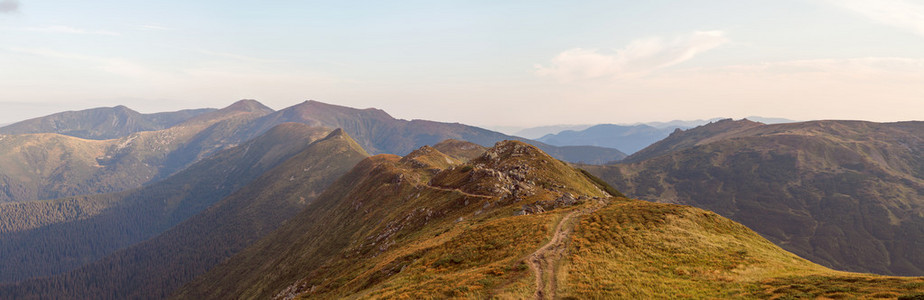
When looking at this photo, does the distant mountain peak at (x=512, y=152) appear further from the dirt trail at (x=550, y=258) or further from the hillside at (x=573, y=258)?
the dirt trail at (x=550, y=258)

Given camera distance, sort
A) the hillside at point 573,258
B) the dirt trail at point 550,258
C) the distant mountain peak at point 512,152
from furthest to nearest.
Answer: the distant mountain peak at point 512,152 < the dirt trail at point 550,258 < the hillside at point 573,258

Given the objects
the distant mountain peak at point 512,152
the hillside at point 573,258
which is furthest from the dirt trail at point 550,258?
the distant mountain peak at point 512,152

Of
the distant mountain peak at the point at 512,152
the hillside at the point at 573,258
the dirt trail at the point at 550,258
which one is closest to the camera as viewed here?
the hillside at the point at 573,258

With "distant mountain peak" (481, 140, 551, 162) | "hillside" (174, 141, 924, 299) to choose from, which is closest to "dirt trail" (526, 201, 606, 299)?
"hillside" (174, 141, 924, 299)

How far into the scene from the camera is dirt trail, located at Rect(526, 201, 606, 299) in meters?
34.7

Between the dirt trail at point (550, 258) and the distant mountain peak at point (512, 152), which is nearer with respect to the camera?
the dirt trail at point (550, 258)

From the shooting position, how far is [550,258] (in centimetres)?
4247

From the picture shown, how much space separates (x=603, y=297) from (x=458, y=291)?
14.5 m

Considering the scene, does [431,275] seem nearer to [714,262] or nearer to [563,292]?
[563,292]

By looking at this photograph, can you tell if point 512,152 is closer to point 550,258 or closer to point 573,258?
point 550,258

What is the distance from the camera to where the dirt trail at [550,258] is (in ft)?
114

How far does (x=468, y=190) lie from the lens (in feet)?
339

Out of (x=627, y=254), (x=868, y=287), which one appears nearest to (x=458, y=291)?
(x=627, y=254)

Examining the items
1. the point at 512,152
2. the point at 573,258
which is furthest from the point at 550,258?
the point at 512,152
